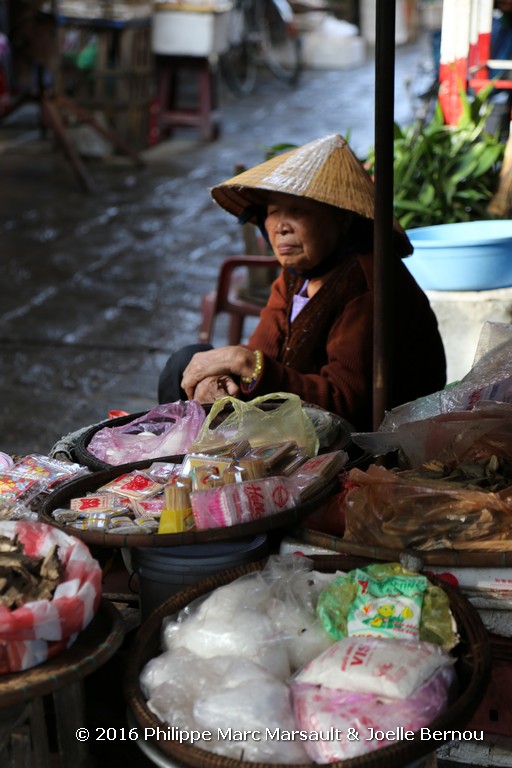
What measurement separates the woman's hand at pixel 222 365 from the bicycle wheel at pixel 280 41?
1242 centimetres

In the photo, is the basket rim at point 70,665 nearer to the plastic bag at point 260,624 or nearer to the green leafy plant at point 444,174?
the plastic bag at point 260,624

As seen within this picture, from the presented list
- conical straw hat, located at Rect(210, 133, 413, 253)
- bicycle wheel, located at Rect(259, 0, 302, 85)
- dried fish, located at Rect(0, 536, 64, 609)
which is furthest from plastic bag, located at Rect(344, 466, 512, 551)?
bicycle wheel, located at Rect(259, 0, 302, 85)

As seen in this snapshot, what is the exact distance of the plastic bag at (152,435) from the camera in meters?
2.43

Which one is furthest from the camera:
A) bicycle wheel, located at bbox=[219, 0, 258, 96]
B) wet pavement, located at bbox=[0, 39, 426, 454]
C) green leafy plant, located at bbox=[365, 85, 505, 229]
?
bicycle wheel, located at bbox=[219, 0, 258, 96]

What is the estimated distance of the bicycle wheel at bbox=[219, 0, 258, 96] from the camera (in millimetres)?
13516

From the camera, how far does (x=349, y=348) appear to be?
2752 millimetres

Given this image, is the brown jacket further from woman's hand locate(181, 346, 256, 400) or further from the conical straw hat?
the conical straw hat

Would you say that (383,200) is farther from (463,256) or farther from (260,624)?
(463,256)

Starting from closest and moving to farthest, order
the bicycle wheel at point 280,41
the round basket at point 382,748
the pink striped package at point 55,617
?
the round basket at point 382,748 → the pink striped package at point 55,617 → the bicycle wheel at point 280,41

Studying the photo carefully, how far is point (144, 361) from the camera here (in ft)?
17.7

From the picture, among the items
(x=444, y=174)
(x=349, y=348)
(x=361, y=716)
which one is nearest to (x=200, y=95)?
(x=444, y=174)

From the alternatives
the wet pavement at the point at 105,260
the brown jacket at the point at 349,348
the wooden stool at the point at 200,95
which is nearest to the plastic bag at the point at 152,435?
the brown jacket at the point at 349,348

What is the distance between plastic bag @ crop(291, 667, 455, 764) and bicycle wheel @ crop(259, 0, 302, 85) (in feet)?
44.9

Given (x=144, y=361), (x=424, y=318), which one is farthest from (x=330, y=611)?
(x=144, y=361)
